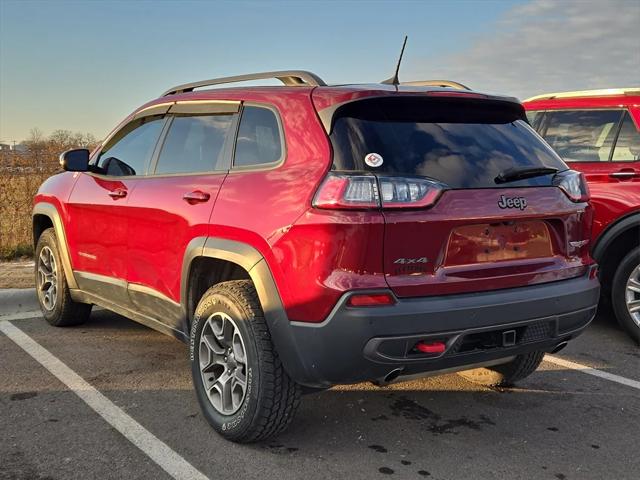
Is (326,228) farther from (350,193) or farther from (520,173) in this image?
(520,173)

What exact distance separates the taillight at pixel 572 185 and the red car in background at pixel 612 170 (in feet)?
6.91

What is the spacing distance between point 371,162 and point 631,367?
302cm

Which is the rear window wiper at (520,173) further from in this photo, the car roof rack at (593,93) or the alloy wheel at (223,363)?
the car roof rack at (593,93)

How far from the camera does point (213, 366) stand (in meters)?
3.51

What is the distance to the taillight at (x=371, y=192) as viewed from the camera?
2.78 m

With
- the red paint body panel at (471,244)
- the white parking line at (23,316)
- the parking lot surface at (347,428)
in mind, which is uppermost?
the red paint body panel at (471,244)

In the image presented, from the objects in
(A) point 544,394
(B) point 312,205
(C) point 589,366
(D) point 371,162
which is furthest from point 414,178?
(C) point 589,366

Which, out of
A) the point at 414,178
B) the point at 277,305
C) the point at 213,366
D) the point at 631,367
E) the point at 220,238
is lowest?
the point at 631,367

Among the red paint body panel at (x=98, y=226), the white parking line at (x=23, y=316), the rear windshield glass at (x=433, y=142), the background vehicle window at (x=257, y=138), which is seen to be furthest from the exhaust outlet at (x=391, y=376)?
the white parking line at (x=23, y=316)

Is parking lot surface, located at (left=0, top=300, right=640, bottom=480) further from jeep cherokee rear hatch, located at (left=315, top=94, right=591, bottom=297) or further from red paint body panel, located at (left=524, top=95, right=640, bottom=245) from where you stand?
red paint body panel, located at (left=524, top=95, right=640, bottom=245)

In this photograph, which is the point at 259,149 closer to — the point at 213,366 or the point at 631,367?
the point at 213,366

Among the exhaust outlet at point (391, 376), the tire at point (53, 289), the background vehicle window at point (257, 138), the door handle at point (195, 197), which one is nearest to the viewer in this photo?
the exhaust outlet at point (391, 376)

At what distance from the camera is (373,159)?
9.37 feet

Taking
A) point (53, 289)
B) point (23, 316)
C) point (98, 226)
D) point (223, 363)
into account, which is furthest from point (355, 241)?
point (23, 316)
